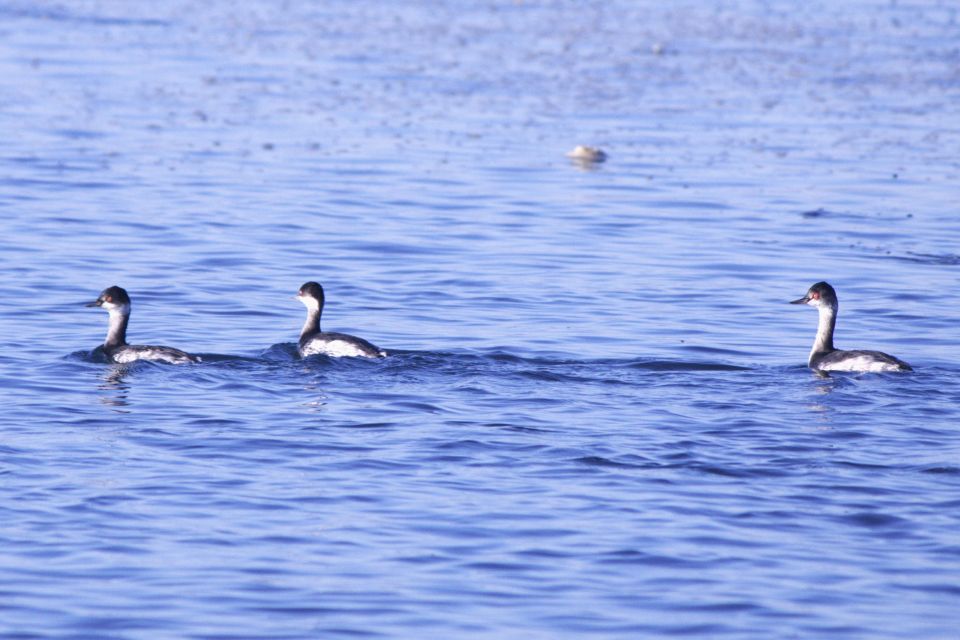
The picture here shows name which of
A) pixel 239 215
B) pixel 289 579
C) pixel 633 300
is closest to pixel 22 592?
pixel 289 579

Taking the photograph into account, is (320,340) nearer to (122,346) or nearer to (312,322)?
(312,322)

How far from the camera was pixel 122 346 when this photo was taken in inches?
671

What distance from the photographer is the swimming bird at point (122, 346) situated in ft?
54.0

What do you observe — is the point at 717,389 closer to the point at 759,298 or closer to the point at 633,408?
the point at 633,408

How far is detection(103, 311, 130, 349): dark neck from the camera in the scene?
17328mm

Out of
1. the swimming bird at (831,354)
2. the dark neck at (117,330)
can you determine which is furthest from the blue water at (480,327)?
the dark neck at (117,330)

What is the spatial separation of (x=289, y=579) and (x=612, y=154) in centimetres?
2025

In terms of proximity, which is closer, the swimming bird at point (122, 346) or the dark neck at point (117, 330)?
the swimming bird at point (122, 346)

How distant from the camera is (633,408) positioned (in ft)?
49.4

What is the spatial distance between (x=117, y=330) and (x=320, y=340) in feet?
6.90

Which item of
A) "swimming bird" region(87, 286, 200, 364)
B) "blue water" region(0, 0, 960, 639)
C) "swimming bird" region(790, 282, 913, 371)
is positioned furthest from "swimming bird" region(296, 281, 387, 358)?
"swimming bird" region(790, 282, 913, 371)

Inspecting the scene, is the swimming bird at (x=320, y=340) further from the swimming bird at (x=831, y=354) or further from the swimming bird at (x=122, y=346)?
the swimming bird at (x=831, y=354)

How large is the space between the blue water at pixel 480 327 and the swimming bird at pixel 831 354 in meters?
0.21

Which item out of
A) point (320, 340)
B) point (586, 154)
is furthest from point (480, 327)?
point (586, 154)
